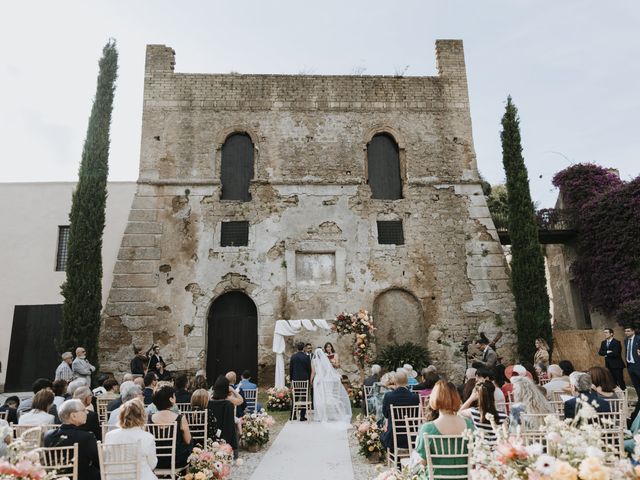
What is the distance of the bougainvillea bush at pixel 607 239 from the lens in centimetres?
1503

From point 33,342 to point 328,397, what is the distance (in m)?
11.2

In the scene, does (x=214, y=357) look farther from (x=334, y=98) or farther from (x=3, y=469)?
(x=3, y=469)

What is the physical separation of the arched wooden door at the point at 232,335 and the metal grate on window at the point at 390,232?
16.0 ft

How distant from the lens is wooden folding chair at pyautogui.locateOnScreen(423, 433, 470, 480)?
147 inches

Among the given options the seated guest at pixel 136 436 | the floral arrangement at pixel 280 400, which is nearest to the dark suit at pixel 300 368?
the floral arrangement at pixel 280 400

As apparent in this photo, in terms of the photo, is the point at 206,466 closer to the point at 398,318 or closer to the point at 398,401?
the point at 398,401

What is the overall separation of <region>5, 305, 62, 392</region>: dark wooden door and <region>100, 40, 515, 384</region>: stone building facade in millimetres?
2947

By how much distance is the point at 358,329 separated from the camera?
550 inches

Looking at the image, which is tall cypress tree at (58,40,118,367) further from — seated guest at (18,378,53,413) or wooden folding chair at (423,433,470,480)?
wooden folding chair at (423,433,470,480)

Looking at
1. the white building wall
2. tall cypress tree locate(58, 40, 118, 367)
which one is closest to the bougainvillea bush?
tall cypress tree locate(58, 40, 118, 367)

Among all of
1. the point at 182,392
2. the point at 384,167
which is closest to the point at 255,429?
the point at 182,392

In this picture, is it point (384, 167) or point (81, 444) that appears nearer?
point (81, 444)

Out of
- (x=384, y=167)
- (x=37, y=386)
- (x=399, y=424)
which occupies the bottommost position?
(x=399, y=424)

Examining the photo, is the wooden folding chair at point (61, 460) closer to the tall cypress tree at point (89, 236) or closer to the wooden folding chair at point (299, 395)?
the wooden folding chair at point (299, 395)
